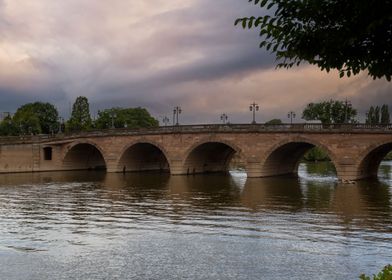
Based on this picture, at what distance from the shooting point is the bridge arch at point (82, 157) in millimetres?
62875

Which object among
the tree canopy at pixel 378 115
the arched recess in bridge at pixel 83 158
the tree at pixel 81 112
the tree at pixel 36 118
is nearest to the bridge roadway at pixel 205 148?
the arched recess in bridge at pixel 83 158

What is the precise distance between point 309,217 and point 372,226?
346 centimetres

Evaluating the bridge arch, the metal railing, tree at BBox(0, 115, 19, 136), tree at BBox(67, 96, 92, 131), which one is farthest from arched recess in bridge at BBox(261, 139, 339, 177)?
tree at BBox(0, 115, 19, 136)

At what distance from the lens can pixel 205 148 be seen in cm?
5531

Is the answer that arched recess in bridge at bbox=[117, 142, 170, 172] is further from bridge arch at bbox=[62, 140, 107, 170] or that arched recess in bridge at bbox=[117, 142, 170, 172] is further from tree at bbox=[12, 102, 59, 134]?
tree at bbox=[12, 102, 59, 134]

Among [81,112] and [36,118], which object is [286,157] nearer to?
[36,118]

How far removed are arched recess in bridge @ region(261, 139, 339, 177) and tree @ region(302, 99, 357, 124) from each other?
1689 inches

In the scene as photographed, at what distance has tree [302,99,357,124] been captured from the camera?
95750mm

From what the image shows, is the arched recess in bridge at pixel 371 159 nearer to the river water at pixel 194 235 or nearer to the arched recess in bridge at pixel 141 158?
the river water at pixel 194 235

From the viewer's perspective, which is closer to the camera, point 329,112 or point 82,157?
point 82,157

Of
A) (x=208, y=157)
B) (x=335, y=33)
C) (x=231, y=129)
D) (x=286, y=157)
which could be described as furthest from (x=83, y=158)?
(x=335, y=33)

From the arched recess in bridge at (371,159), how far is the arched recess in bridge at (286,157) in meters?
2.43

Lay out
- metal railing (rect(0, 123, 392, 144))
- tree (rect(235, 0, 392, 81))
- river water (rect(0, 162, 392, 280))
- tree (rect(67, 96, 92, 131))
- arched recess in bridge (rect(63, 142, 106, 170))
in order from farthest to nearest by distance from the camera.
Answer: tree (rect(67, 96, 92, 131)) < arched recess in bridge (rect(63, 142, 106, 170)) < metal railing (rect(0, 123, 392, 144)) < river water (rect(0, 162, 392, 280)) < tree (rect(235, 0, 392, 81))

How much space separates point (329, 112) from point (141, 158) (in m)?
49.3
